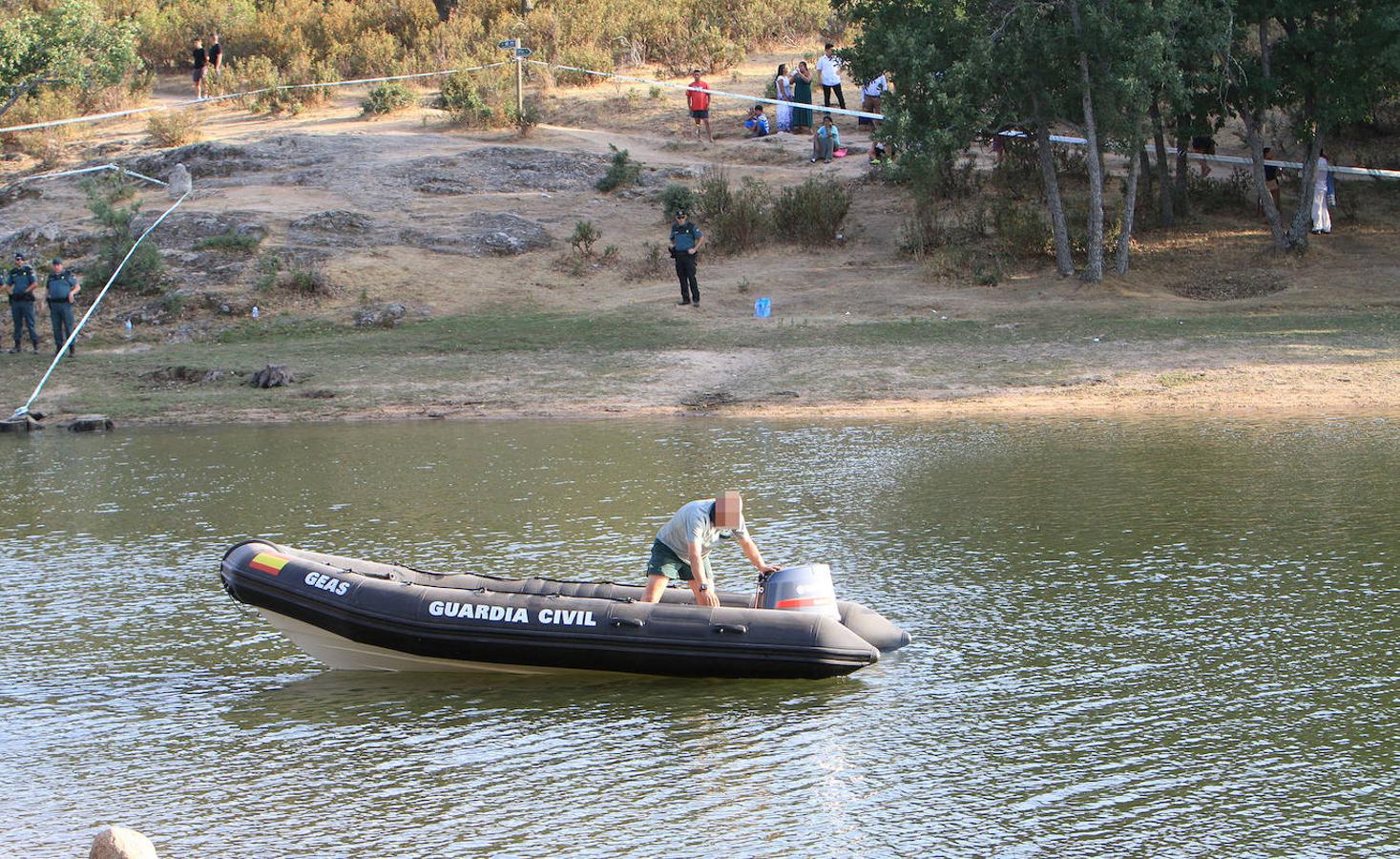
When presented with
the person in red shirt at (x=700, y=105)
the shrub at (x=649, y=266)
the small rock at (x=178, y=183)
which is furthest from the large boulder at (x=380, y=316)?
the person in red shirt at (x=700, y=105)

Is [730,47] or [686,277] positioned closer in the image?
[686,277]

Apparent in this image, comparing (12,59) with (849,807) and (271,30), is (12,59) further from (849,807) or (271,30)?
(849,807)

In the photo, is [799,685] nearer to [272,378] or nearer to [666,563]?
[666,563]

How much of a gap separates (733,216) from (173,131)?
1261 centimetres

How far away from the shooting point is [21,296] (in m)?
23.4

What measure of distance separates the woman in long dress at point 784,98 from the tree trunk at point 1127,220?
31.2 feet

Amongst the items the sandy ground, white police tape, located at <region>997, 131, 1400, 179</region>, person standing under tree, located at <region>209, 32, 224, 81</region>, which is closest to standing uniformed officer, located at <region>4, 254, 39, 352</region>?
the sandy ground

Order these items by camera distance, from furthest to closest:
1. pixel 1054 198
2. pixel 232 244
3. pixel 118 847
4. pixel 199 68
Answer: pixel 199 68, pixel 232 244, pixel 1054 198, pixel 118 847

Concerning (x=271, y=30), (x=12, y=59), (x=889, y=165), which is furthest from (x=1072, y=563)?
(x=271, y=30)

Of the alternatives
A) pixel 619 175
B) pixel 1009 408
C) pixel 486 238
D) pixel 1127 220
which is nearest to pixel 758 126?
pixel 619 175

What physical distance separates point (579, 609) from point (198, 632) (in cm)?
326

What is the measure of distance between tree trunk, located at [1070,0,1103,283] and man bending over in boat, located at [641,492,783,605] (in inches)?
628

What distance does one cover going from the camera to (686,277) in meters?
24.6

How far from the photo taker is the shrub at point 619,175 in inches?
1187
